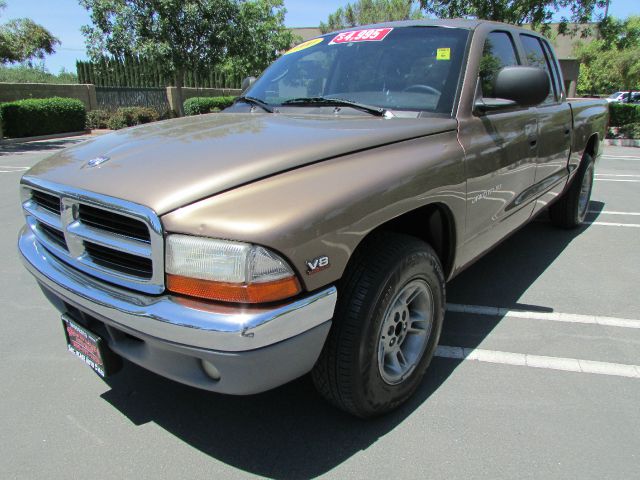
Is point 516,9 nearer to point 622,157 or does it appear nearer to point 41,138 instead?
point 622,157

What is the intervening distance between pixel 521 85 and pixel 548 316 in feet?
5.51

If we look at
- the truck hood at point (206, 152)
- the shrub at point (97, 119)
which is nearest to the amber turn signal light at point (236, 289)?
the truck hood at point (206, 152)

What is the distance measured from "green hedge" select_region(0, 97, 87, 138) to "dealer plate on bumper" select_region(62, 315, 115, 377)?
17.1 metres

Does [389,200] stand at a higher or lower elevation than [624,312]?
higher

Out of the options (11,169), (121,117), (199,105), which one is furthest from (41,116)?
(11,169)

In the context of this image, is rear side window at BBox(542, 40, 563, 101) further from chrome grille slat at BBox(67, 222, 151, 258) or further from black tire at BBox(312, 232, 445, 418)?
chrome grille slat at BBox(67, 222, 151, 258)

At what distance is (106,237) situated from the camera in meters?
1.91

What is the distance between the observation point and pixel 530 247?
495 centimetres

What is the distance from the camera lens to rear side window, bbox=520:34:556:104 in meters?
3.87

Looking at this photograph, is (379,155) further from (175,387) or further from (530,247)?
(530,247)

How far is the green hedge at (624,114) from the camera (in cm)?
1622

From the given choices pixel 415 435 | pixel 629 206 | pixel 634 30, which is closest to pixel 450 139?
pixel 415 435

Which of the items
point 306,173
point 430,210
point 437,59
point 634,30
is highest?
point 634,30

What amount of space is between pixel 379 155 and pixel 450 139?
57 cm
